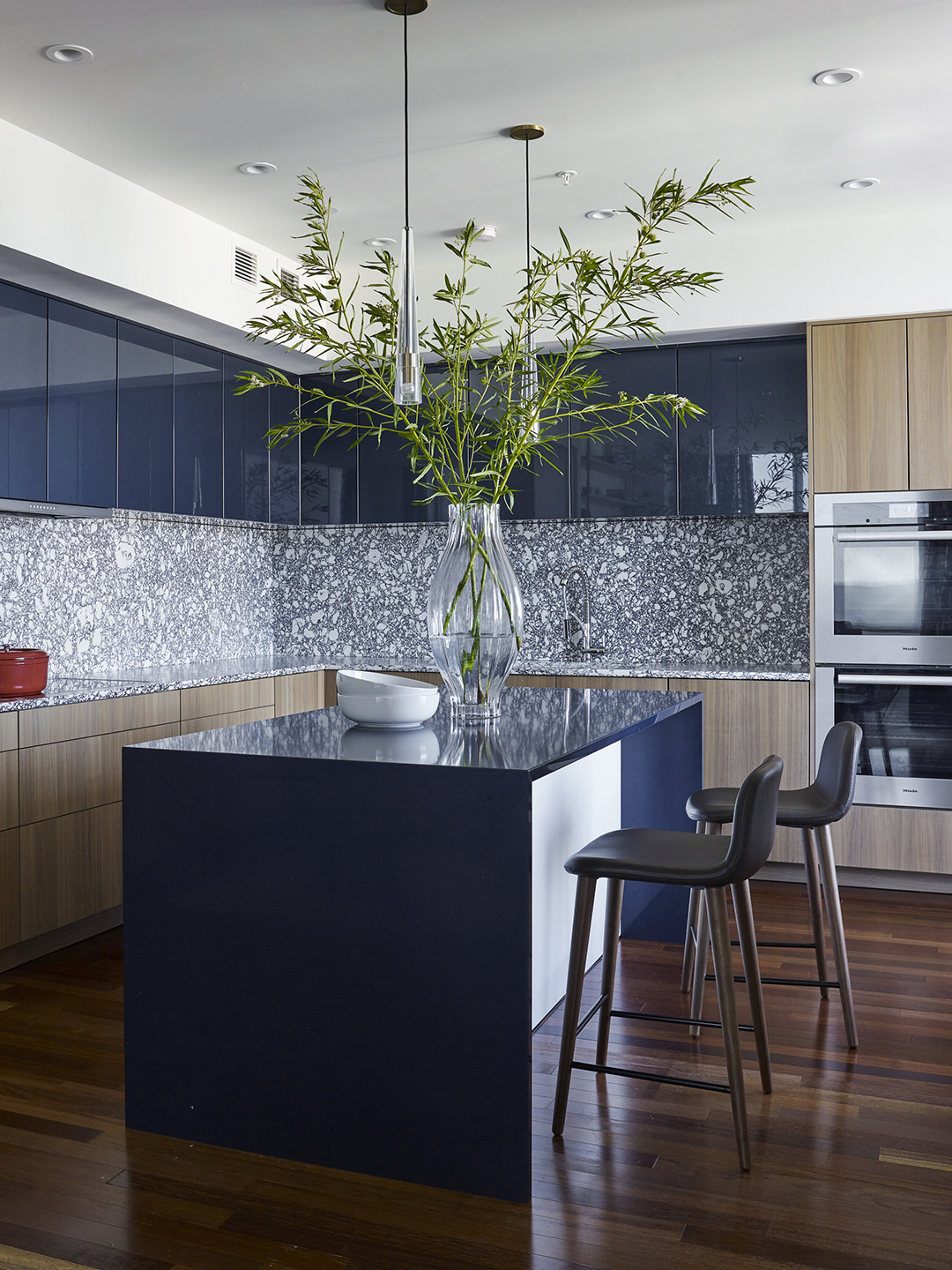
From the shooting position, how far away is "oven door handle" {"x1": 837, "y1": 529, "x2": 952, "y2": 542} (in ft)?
13.8

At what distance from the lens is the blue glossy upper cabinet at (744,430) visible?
4.54m

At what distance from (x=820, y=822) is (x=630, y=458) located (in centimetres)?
240

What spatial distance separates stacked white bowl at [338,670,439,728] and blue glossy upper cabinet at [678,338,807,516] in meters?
2.51

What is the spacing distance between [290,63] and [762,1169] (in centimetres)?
293

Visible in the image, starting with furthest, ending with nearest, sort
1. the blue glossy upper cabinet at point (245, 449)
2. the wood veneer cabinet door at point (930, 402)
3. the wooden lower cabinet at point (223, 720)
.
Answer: the blue glossy upper cabinet at point (245, 449)
the wood veneer cabinet door at point (930, 402)
the wooden lower cabinet at point (223, 720)

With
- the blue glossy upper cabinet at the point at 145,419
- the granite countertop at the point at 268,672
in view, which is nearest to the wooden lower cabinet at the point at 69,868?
the granite countertop at the point at 268,672

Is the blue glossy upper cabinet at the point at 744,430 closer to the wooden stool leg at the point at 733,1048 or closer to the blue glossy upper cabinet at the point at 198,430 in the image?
the blue glossy upper cabinet at the point at 198,430

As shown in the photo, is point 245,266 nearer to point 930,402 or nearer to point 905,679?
point 930,402

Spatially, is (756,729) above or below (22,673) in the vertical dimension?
below

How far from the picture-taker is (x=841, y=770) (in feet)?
9.15

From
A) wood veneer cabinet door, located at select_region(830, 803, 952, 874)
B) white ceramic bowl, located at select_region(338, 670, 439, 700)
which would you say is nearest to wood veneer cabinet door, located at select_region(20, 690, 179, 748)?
white ceramic bowl, located at select_region(338, 670, 439, 700)

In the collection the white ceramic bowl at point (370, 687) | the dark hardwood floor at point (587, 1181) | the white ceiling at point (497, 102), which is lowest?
the dark hardwood floor at point (587, 1181)

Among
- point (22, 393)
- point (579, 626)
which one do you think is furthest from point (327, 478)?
point (22, 393)

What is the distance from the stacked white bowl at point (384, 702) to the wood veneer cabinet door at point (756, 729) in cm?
215
